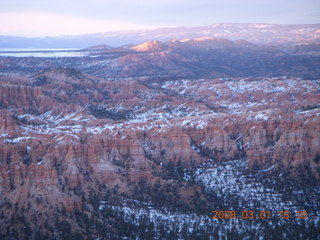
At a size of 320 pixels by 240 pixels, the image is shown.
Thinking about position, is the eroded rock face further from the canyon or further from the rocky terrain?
the rocky terrain

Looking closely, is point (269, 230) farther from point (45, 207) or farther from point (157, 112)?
point (157, 112)

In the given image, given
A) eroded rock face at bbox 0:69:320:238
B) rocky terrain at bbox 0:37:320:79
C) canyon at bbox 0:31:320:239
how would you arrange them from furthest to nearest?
rocky terrain at bbox 0:37:320:79
eroded rock face at bbox 0:69:320:238
canyon at bbox 0:31:320:239

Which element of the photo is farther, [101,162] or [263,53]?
[263,53]

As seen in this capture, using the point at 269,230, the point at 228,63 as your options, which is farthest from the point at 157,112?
the point at 228,63

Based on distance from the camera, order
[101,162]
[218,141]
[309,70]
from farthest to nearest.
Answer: [309,70]
[218,141]
[101,162]
